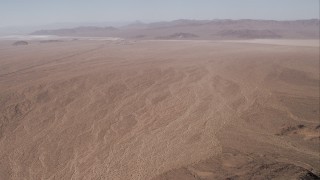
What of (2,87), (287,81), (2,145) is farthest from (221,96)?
(2,87)

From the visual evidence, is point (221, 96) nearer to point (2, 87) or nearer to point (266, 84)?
point (266, 84)

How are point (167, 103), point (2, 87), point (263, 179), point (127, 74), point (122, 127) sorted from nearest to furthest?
1. point (263, 179)
2. point (122, 127)
3. point (167, 103)
4. point (2, 87)
5. point (127, 74)

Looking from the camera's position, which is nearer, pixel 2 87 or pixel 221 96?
pixel 221 96

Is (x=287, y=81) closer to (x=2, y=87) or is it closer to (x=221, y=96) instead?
(x=221, y=96)

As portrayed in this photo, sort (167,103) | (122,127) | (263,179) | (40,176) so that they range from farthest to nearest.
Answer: (167,103)
(122,127)
(40,176)
(263,179)

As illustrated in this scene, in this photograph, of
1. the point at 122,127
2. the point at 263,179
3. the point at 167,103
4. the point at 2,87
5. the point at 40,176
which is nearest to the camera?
the point at 263,179

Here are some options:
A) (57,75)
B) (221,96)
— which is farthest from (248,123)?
(57,75)
